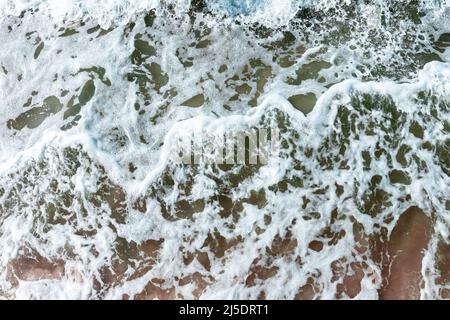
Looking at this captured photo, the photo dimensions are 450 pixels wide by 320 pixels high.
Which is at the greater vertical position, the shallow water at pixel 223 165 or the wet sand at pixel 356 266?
the shallow water at pixel 223 165

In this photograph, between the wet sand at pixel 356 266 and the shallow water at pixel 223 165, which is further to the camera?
the shallow water at pixel 223 165

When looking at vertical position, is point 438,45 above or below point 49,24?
below

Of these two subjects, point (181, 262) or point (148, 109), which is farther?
point (148, 109)

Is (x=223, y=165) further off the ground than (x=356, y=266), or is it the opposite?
(x=223, y=165)
